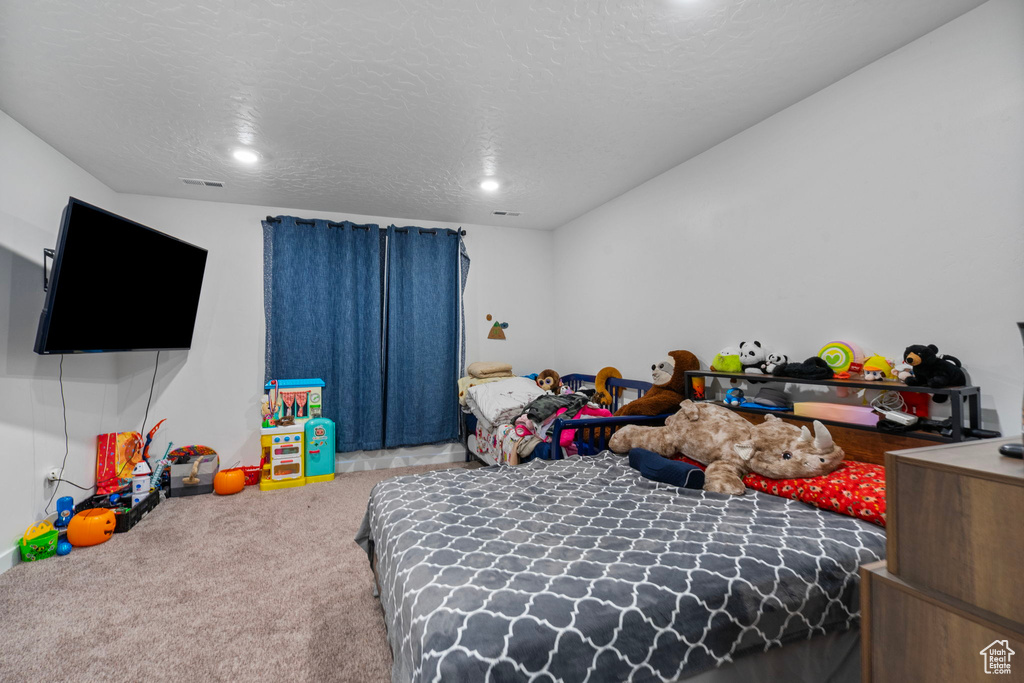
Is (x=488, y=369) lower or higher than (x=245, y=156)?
lower

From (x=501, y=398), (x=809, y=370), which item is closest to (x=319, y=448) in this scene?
(x=501, y=398)

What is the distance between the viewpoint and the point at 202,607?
2008mm

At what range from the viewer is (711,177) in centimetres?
286

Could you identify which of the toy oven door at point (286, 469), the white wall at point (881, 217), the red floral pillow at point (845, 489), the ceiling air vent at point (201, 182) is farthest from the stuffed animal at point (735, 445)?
the ceiling air vent at point (201, 182)

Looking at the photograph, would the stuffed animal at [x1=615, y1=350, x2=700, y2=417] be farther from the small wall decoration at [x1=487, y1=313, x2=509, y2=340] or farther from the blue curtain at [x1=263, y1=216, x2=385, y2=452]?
the blue curtain at [x1=263, y1=216, x2=385, y2=452]

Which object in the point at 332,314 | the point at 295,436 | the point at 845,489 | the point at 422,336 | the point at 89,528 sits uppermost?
the point at 332,314

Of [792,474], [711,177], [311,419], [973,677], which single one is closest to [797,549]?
[973,677]

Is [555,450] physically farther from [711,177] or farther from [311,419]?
[311,419]

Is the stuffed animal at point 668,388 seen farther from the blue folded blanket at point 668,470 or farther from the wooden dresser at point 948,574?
the wooden dresser at point 948,574

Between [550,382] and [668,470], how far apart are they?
229cm

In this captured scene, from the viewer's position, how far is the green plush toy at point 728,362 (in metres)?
2.52

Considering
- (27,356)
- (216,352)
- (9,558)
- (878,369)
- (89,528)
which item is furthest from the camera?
(216,352)

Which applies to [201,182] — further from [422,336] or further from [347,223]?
[422,336]

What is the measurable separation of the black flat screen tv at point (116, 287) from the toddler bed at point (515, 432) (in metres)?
2.41
